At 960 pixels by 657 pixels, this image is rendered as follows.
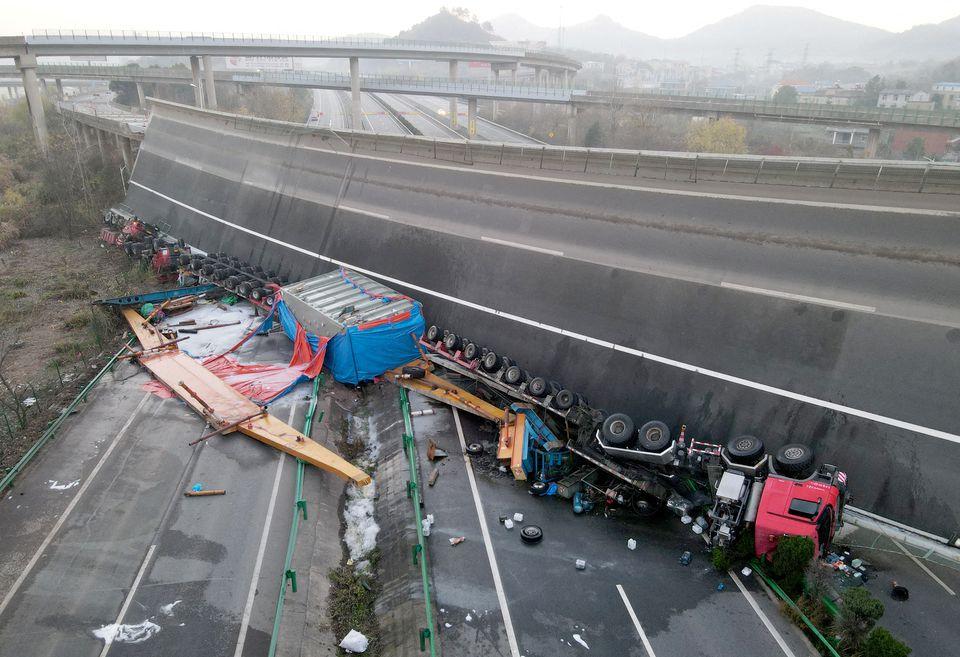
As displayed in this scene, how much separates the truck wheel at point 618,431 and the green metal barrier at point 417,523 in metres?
4.61

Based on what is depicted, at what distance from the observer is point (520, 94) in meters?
55.9

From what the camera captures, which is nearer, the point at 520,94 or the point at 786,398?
the point at 786,398

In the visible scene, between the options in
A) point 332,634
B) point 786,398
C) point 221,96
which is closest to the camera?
point 332,634

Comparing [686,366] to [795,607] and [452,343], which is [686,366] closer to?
[795,607]

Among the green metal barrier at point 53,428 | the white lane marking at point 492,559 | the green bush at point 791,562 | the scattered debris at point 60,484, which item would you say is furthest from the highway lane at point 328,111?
the green bush at point 791,562

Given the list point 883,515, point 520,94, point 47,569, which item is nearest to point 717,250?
point 883,515

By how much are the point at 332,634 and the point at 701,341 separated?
1134 centimetres

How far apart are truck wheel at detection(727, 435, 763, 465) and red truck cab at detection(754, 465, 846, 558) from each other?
0.58 metres

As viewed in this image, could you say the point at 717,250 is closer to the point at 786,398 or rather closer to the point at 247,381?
the point at 786,398

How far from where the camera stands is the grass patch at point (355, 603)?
36.2 ft

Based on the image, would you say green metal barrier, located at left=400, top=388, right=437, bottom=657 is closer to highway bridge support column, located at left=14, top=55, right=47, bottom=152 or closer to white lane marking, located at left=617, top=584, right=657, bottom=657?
white lane marking, located at left=617, top=584, right=657, bottom=657

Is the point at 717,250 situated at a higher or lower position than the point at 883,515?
higher

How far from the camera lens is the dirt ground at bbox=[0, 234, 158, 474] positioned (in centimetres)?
1780

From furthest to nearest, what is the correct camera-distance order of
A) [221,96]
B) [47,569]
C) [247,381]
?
[221,96], [247,381], [47,569]
